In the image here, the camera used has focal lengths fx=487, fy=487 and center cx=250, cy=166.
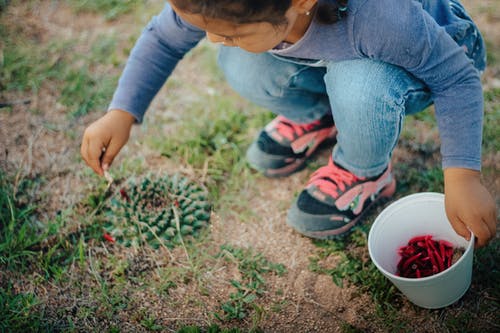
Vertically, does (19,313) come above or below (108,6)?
below

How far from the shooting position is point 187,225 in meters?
1.97

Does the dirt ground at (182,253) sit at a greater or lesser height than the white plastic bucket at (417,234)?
lesser

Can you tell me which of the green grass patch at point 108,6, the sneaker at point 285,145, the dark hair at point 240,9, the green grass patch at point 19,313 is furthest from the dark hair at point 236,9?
the green grass patch at point 108,6

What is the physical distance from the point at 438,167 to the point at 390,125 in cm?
59

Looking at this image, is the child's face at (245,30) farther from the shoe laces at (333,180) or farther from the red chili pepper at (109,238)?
the red chili pepper at (109,238)

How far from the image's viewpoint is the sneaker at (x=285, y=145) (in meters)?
2.14

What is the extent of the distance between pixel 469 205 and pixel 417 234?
1.19 ft

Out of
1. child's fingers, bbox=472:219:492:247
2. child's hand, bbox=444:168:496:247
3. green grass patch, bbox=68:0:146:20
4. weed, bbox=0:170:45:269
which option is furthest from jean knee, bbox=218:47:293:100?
green grass patch, bbox=68:0:146:20

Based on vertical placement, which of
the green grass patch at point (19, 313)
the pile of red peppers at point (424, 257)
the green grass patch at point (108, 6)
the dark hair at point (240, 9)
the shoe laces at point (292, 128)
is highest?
the dark hair at point (240, 9)

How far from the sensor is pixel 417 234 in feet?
5.60

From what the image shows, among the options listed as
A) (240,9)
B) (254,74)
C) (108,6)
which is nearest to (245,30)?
(240,9)

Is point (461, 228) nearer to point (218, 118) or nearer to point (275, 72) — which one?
point (275, 72)

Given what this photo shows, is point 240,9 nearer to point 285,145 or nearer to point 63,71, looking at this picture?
point 285,145

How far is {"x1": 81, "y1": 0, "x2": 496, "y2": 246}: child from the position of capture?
1.37 m
